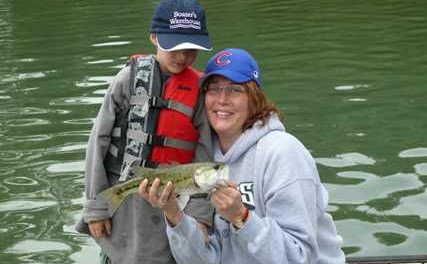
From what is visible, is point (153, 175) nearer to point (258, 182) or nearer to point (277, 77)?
point (258, 182)

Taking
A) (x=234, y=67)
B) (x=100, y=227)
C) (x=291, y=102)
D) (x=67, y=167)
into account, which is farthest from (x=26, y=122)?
(x=234, y=67)

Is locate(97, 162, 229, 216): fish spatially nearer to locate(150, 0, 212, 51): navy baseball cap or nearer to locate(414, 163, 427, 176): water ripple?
locate(150, 0, 212, 51): navy baseball cap

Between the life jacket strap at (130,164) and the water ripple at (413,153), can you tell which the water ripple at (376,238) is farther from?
the life jacket strap at (130,164)

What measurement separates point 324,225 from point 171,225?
0.77m

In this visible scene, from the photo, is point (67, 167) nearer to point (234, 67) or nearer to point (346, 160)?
point (346, 160)

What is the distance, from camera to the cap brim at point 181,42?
3979mm

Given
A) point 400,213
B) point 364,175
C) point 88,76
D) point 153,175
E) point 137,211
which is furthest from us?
point 88,76

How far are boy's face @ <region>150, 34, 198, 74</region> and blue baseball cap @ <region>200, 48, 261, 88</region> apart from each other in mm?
278

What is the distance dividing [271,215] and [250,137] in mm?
394

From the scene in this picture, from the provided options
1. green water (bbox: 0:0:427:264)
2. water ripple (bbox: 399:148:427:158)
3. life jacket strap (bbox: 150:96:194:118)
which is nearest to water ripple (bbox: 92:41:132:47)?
green water (bbox: 0:0:427:264)

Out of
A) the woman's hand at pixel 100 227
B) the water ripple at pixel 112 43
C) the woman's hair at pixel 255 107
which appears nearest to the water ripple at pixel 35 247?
the woman's hand at pixel 100 227

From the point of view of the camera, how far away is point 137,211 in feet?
13.2

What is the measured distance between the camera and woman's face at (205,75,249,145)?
3.67 metres

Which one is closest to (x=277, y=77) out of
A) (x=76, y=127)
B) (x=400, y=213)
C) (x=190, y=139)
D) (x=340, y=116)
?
(x=340, y=116)
